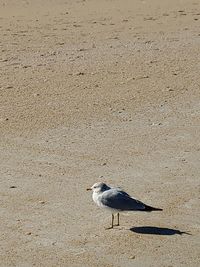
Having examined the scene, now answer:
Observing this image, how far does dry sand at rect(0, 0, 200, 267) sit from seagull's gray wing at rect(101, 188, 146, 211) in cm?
30

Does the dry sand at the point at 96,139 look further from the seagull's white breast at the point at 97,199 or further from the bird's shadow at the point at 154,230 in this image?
the seagull's white breast at the point at 97,199

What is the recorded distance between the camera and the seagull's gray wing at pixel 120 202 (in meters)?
8.76

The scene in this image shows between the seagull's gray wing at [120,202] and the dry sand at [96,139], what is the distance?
0.98 feet

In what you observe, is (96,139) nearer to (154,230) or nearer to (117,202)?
(154,230)

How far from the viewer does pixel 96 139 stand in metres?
11.9

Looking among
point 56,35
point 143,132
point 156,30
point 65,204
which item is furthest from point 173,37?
point 65,204

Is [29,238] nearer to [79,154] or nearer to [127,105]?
[79,154]

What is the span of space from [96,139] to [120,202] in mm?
3169

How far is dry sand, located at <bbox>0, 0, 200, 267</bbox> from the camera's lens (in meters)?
8.74

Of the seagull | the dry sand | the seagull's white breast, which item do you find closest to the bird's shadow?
the dry sand

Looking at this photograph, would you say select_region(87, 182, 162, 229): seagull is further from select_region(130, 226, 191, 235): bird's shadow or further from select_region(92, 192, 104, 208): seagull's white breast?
select_region(130, 226, 191, 235): bird's shadow

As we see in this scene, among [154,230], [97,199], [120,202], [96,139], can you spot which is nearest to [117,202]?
[120,202]

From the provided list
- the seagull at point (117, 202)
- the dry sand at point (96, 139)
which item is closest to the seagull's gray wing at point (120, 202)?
the seagull at point (117, 202)

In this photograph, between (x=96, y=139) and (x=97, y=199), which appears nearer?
(x=97, y=199)
